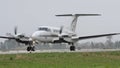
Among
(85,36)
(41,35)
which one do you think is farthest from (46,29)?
(85,36)

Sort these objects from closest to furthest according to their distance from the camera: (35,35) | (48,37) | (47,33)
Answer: (35,35)
(48,37)
(47,33)

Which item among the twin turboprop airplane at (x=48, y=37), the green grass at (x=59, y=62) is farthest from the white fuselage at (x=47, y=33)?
the green grass at (x=59, y=62)

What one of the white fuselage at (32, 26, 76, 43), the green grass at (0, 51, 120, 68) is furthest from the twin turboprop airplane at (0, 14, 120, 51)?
the green grass at (0, 51, 120, 68)

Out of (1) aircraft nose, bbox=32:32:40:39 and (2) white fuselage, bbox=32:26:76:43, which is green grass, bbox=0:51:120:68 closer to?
(1) aircraft nose, bbox=32:32:40:39

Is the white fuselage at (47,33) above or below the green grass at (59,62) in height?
above

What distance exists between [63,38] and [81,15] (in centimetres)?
771

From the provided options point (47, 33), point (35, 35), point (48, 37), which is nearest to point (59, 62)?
point (35, 35)

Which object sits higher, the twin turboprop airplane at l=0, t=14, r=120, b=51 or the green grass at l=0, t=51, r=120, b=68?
the twin turboprop airplane at l=0, t=14, r=120, b=51

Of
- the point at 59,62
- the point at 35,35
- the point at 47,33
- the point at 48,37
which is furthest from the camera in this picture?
the point at 47,33

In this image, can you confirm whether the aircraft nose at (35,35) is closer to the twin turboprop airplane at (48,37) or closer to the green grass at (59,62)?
the twin turboprop airplane at (48,37)

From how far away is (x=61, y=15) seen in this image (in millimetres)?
74125

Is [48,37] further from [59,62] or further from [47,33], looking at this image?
[59,62]

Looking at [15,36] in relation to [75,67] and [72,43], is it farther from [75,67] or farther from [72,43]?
[75,67]

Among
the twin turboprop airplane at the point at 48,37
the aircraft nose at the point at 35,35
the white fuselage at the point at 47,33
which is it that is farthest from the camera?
the white fuselage at the point at 47,33
